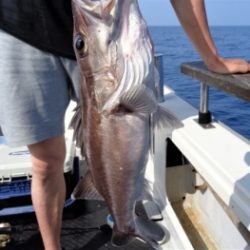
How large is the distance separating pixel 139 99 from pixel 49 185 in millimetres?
873

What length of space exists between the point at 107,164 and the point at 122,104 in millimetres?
230

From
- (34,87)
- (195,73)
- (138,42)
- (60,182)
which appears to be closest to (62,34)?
(34,87)

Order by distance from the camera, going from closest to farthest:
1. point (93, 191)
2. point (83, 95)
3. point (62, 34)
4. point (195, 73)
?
point (83, 95)
point (93, 191)
point (62, 34)
point (195, 73)

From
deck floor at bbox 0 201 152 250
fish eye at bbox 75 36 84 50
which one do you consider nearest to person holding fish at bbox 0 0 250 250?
fish eye at bbox 75 36 84 50

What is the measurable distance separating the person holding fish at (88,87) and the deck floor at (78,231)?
0.53 metres

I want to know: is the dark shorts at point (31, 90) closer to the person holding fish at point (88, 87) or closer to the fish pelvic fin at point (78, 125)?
the person holding fish at point (88, 87)

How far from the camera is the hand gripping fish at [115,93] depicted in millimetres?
1099

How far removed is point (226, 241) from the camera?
2.31 meters

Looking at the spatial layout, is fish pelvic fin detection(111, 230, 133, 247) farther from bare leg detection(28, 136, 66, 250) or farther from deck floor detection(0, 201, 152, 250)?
deck floor detection(0, 201, 152, 250)

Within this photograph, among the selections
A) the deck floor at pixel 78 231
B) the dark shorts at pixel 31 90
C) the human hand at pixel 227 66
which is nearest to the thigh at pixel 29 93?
the dark shorts at pixel 31 90

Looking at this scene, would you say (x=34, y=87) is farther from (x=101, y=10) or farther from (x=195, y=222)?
(x=195, y=222)

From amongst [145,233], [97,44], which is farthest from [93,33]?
[145,233]

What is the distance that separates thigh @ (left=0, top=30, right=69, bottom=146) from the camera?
1518 millimetres

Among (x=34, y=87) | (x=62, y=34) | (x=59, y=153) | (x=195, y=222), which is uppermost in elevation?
(x=62, y=34)
